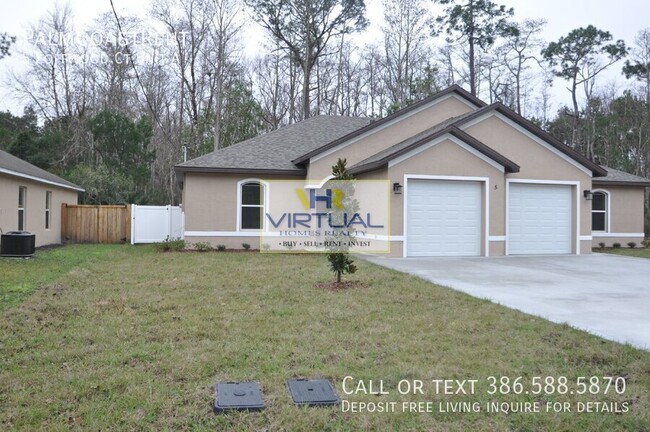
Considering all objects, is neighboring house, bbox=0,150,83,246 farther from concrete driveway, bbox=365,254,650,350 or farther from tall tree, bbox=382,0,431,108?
tall tree, bbox=382,0,431,108

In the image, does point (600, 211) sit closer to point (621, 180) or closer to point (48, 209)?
point (621, 180)

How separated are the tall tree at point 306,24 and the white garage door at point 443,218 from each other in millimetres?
17271

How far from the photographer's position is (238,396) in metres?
3.86

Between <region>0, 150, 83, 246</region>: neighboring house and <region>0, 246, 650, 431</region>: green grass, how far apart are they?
7.19 metres

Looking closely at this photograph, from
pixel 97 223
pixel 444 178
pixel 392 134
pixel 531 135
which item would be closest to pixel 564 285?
pixel 444 178

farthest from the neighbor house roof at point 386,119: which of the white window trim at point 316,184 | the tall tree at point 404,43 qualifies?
the tall tree at point 404,43

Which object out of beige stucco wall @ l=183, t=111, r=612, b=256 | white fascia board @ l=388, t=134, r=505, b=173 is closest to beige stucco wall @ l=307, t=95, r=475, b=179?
beige stucco wall @ l=183, t=111, r=612, b=256

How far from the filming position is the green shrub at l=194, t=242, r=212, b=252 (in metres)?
15.7

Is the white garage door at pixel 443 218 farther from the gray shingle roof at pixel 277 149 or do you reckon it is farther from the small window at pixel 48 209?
the small window at pixel 48 209

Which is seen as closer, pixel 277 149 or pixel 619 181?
pixel 277 149

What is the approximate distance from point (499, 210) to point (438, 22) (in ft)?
68.5

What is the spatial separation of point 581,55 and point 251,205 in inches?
1083

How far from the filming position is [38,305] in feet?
22.7

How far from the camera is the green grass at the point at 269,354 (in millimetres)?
3549
